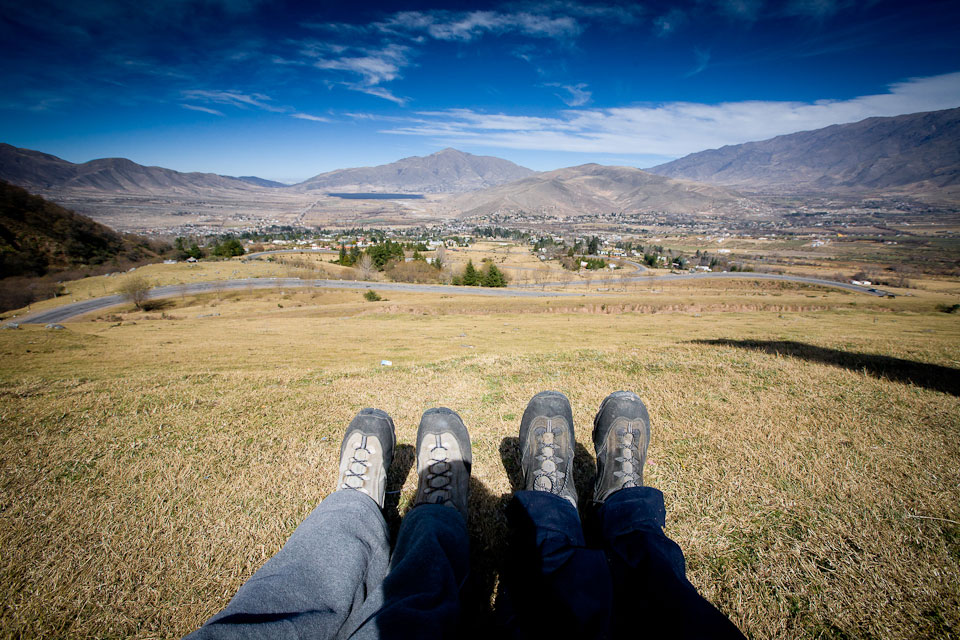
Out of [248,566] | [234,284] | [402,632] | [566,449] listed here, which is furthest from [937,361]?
[234,284]

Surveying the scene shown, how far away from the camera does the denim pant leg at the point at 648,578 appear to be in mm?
2025

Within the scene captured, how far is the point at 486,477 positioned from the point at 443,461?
0.66 m

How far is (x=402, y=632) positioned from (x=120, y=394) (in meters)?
6.99

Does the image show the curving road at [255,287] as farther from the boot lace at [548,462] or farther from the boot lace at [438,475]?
the boot lace at [438,475]

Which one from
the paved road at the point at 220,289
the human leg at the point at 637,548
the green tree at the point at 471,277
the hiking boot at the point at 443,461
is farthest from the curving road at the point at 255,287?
the hiking boot at the point at 443,461

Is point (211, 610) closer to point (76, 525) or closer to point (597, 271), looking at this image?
point (76, 525)

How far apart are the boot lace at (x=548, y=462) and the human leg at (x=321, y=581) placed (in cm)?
153

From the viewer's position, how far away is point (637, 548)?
2.70 metres

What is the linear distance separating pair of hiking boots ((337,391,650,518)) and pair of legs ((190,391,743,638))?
0.02 m

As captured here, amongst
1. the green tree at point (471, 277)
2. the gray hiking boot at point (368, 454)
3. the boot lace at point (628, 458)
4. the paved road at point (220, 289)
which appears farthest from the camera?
the green tree at point (471, 277)

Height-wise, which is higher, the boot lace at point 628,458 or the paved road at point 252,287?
the boot lace at point 628,458

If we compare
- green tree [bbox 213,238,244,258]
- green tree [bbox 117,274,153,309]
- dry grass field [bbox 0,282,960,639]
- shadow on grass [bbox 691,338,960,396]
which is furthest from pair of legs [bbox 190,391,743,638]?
green tree [bbox 213,238,244,258]

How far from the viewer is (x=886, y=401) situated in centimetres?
575

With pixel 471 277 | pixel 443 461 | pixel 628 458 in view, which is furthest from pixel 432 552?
pixel 471 277
